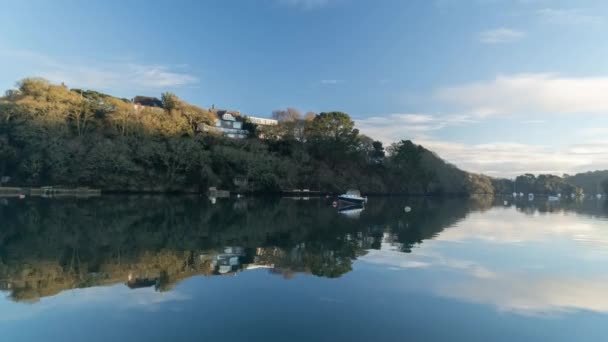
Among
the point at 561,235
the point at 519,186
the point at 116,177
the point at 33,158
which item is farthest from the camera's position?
the point at 519,186

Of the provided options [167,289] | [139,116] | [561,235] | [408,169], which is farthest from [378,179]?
[167,289]

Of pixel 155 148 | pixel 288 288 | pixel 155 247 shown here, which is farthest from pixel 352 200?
pixel 288 288

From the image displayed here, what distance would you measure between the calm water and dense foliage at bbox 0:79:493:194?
121 ft

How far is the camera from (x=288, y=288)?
827 cm

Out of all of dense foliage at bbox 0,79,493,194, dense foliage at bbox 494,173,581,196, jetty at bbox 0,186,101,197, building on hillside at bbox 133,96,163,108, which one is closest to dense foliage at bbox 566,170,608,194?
dense foliage at bbox 494,173,581,196

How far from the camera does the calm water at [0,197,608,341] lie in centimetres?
594

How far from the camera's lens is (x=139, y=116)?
2200 inches

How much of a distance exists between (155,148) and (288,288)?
49.0 meters

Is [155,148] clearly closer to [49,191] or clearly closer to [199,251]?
[49,191]

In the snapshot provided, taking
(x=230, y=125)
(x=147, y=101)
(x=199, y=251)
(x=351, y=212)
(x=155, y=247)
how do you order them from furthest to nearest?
(x=230, y=125) → (x=147, y=101) → (x=351, y=212) → (x=155, y=247) → (x=199, y=251)

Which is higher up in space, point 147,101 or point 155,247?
point 147,101

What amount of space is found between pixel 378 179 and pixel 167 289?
72.0m

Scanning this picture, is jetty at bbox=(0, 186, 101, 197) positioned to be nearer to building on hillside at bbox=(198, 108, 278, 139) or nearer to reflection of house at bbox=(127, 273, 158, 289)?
building on hillside at bbox=(198, 108, 278, 139)

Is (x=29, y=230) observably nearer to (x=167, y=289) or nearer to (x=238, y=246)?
(x=238, y=246)
